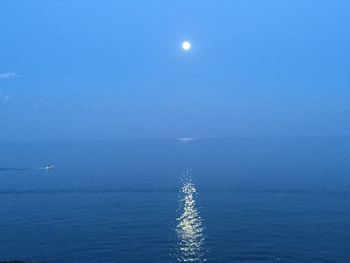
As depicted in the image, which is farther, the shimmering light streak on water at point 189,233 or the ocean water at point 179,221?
the ocean water at point 179,221

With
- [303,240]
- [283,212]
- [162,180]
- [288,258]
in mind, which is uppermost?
[162,180]

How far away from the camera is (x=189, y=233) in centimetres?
9462

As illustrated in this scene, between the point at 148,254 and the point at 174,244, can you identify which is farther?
the point at 174,244

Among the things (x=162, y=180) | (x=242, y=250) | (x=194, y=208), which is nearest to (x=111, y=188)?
(x=162, y=180)

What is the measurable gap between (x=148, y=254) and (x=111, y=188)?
8454 centimetres

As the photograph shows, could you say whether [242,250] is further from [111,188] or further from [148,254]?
[111,188]

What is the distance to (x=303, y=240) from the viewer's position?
3378 inches

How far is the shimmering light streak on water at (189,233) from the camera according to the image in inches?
3110

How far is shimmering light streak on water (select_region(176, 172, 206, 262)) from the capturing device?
7900cm

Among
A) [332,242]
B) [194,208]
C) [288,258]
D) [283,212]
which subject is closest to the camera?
[288,258]

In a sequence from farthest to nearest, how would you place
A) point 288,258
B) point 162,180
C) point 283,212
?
point 162,180 → point 283,212 → point 288,258

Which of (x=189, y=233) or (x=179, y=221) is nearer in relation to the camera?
(x=189, y=233)

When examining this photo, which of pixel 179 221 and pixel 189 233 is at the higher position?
pixel 179 221

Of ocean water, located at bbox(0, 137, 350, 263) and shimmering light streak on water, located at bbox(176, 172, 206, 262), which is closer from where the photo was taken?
shimmering light streak on water, located at bbox(176, 172, 206, 262)
